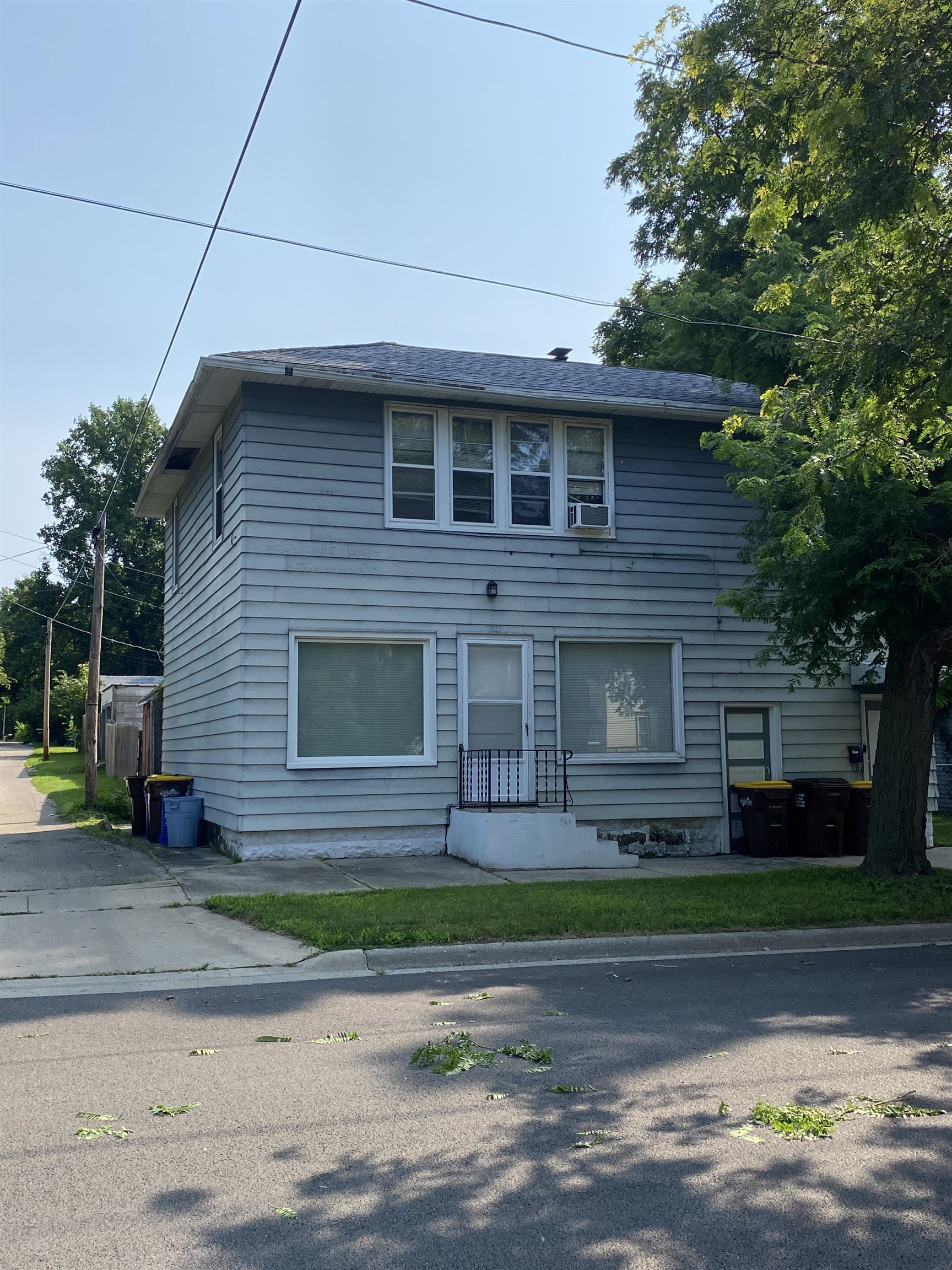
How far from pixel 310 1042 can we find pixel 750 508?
1232cm

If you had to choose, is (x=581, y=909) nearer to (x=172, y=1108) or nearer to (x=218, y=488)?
(x=172, y=1108)

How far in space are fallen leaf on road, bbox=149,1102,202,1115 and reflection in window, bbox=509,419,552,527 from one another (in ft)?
36.7

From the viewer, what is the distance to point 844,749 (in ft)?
55.1

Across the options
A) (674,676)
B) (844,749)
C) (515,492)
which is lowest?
(844,749)

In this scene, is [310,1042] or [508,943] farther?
[508,943]

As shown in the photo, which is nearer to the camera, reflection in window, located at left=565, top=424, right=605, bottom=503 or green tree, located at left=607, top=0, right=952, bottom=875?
green tree, located at left=607, top=0, right=952, bottom=875

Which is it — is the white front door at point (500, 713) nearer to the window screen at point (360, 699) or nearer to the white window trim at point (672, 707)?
the white window trim at point (672, 707)

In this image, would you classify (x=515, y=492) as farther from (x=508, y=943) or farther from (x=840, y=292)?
(x=508, y=943)

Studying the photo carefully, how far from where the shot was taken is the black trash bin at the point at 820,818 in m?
15.4

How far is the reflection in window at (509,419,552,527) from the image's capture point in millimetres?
15461

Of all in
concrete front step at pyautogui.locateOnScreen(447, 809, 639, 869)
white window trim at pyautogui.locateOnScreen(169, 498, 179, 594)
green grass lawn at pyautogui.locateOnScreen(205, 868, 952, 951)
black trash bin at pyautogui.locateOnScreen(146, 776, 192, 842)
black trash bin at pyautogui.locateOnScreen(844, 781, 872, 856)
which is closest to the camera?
green grass lawn at pyautogui.locateOnScreen(205, 868, 952, 951)

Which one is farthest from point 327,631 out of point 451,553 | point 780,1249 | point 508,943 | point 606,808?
point 780,1249

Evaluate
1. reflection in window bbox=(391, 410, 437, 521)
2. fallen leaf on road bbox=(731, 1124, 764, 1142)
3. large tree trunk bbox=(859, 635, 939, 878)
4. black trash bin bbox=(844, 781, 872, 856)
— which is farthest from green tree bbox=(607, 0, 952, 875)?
fallen leaf on road bbox=(731, 1124, 764, 1142)

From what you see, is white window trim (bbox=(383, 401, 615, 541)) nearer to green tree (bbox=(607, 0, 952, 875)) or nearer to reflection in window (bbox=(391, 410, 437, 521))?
reflection in window (bbox=(391, 410, 437, 521))
